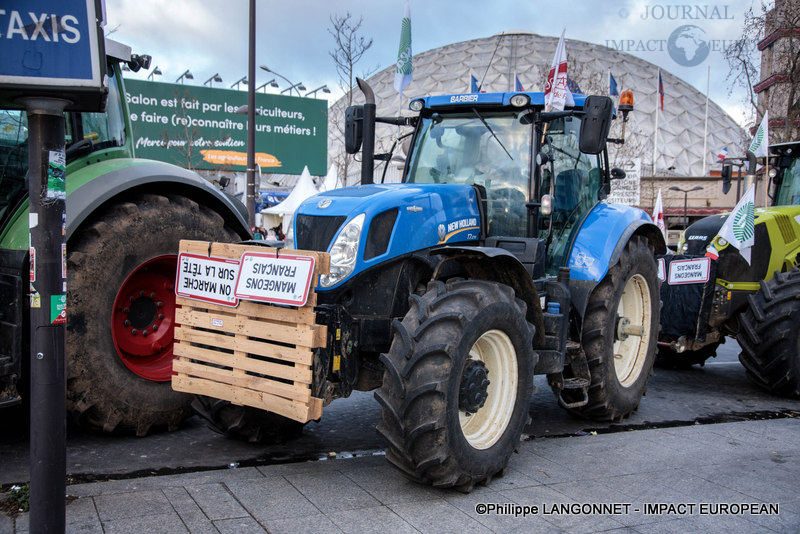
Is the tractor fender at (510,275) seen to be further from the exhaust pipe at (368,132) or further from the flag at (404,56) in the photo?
the flag at (404,56)

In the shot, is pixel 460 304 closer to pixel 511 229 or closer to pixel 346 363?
pixel 346 363

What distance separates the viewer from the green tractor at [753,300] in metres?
7.06

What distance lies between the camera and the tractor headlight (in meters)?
4.46

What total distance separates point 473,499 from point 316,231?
6.65 ft

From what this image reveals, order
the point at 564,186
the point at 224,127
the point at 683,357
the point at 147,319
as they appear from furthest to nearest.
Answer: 1. the point at 224,127
2. the point at 683,357
3. the point at 564,186
4. the point at 147,319

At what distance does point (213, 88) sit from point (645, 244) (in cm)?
3122

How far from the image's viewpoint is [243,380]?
4266 mm

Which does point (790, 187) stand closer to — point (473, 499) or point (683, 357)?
point (683, 357)

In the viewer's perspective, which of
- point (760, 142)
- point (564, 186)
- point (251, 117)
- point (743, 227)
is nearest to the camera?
point (564, 186)

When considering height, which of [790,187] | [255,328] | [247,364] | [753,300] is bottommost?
[247,364]

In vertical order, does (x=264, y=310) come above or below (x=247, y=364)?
above

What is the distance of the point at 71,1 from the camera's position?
263cm

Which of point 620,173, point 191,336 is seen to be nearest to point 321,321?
point 191,336

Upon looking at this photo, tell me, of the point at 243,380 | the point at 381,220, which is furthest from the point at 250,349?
the point at 381,220
